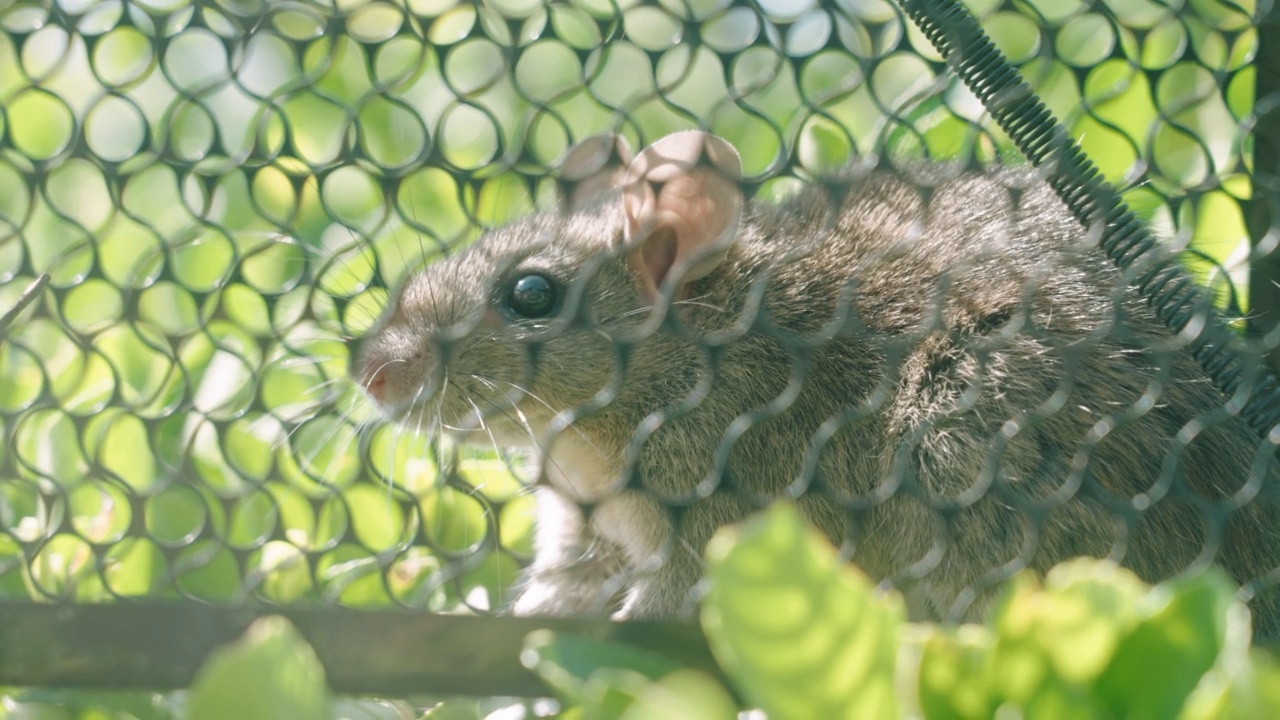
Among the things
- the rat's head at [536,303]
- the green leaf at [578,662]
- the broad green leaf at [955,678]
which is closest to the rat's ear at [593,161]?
the rat's head at [536,303]

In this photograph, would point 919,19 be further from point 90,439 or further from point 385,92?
point 90,439

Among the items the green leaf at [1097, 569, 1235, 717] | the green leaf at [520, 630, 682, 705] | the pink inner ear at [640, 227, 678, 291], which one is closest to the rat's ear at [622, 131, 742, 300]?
the pink inner ear at [640, 227, 678, 291]

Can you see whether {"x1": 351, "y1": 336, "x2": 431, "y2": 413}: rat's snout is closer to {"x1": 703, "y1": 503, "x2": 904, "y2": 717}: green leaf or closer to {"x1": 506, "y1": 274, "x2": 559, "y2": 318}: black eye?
{"x1": 506, "y1": 274, "x2": 559, "y2": 318}: black eye

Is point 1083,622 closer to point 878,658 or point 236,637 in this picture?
point 878,658

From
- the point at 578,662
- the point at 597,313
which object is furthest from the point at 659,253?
the point at 578,662

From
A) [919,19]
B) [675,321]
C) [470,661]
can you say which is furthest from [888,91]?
[470,661]

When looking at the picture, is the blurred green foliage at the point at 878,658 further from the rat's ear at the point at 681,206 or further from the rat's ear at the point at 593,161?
the rat's ear at the point at 593,161
